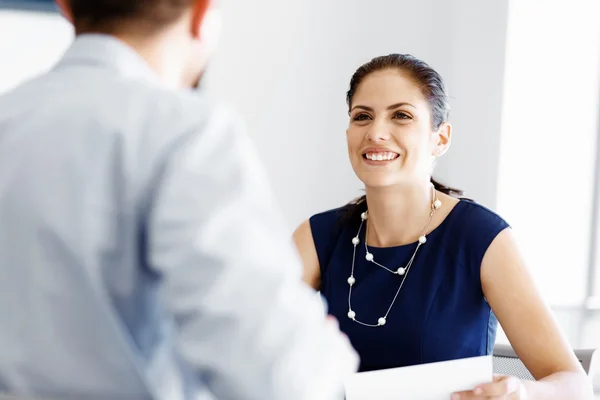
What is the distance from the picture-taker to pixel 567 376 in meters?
1.49

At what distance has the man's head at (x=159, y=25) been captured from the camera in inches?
26.5

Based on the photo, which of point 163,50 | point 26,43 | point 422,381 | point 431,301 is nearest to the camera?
point 163,50

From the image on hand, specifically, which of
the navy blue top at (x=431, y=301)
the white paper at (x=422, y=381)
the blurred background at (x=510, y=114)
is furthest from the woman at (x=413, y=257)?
the blurred background at (x=510, y=114)

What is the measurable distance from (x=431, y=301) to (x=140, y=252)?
1172 mm

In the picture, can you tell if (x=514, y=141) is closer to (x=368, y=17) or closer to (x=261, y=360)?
(x=368, y=17)

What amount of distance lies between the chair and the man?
1223mm

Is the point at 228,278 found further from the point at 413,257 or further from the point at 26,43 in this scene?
the point at 26,43

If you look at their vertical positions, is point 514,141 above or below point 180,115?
below

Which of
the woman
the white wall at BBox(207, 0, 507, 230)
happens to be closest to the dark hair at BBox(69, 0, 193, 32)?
the woman

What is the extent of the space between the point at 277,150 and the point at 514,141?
117cm

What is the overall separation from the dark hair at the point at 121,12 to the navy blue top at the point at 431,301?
1.18 meters

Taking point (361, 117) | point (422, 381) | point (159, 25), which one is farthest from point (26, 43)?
point (159, 25)

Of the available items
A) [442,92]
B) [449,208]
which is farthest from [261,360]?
[442,92]

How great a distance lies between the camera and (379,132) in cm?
182
